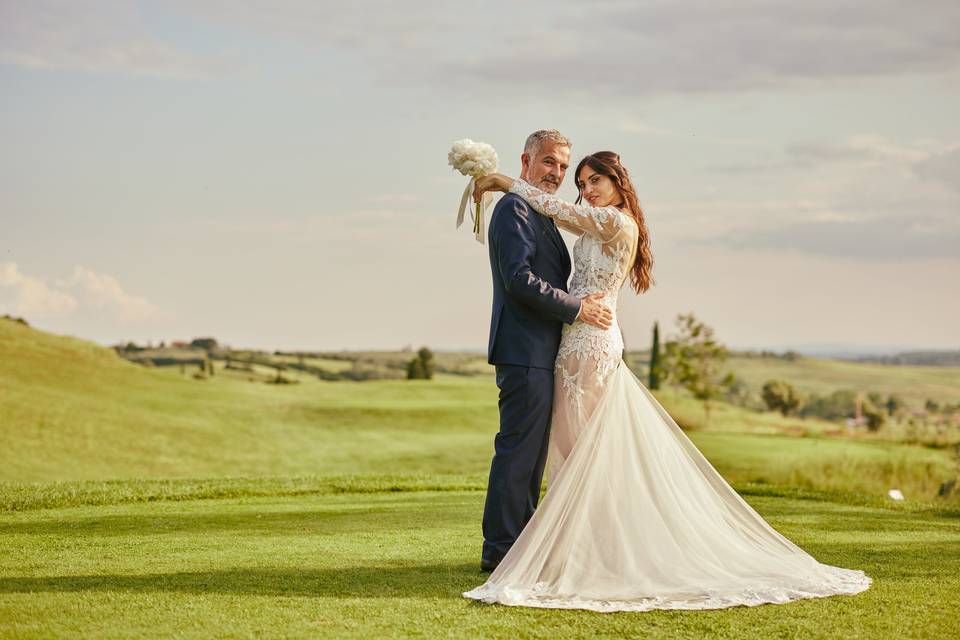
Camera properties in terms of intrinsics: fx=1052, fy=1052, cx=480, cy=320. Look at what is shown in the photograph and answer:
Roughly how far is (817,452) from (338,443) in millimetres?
11564

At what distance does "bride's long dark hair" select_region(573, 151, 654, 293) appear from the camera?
6289mm

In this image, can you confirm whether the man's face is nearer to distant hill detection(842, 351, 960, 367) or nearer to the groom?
the groom

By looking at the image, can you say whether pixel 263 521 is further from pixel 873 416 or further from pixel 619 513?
pixel 873 416

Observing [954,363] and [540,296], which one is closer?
[540,296]

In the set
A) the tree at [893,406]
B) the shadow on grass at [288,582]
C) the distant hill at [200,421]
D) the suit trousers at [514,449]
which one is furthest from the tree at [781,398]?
the shadow on grass at [288,582]

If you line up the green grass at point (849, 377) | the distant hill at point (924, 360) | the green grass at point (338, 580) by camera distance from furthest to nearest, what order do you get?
the distant hill at point (924, 360) < the green grass at point (849, 377) < the green grass at point (338, 580)

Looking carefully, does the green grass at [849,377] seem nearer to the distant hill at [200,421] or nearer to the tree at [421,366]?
the tree at [421,366]

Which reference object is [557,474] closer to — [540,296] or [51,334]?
[540,296]

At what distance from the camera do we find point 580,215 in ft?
20.1

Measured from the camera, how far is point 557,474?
20.0 ft

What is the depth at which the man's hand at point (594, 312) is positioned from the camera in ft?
20.1

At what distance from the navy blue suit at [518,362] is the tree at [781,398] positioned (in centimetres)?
3592

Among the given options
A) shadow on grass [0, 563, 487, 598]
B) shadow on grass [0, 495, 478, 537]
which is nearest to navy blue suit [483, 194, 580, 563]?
shadow on grass [0, 563, 487, 598]

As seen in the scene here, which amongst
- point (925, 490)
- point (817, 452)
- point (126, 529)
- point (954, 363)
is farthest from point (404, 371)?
point (954, 363)
